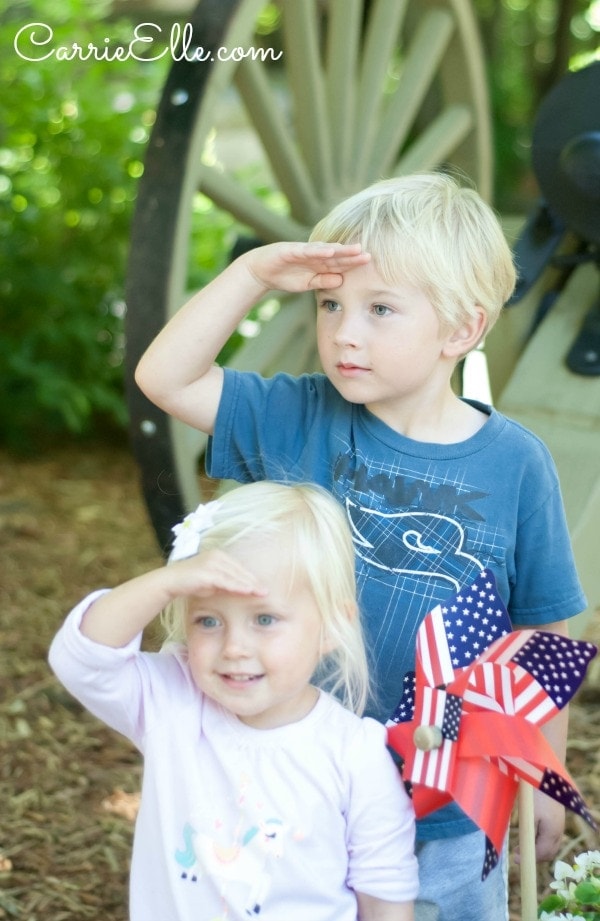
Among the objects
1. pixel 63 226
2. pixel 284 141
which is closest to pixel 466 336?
pixel 284 141

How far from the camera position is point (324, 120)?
3.10 meters

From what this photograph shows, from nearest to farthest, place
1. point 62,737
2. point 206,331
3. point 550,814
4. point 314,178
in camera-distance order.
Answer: point 206,331 < point 550,814 < point 62,737 < point 314,178

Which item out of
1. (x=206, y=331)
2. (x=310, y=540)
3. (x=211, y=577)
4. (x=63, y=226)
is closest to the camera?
(x=211, y=577)

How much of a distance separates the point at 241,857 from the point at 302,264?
2.74 ft

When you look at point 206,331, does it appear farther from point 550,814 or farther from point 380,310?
point 550,814

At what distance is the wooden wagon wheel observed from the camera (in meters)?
2.56

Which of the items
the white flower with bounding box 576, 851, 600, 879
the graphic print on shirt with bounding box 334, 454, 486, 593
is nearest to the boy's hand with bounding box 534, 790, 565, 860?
the white flower with bounding box 576, 851, 600, 879

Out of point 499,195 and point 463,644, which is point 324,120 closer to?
point 463,644

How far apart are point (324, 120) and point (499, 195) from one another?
4.41m

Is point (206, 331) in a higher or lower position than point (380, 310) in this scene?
lower

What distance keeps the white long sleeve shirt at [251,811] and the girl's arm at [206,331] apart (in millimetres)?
429

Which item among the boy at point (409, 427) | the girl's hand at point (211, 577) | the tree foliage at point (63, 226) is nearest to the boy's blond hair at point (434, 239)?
the boy at point (409, 427)

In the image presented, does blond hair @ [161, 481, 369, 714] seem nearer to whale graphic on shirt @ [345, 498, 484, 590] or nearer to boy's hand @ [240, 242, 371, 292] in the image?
whale graphic on shirt @ [345, 498, 484, 590]

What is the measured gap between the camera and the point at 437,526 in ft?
6.08
